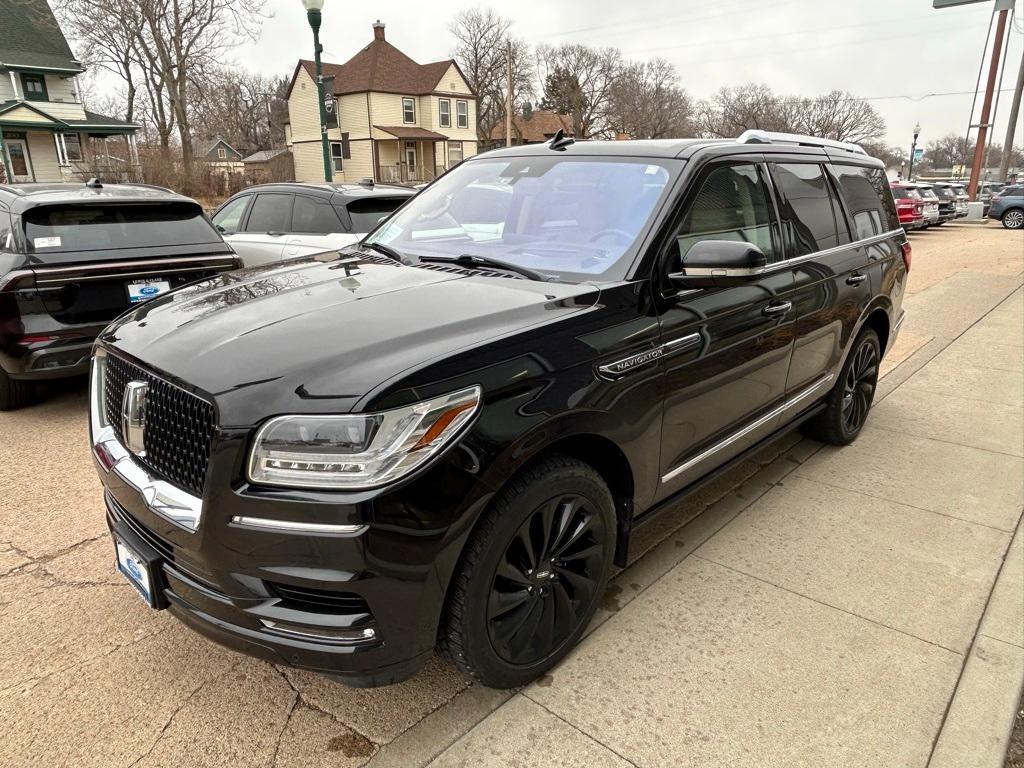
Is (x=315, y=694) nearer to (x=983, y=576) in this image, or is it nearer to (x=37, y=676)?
(x=37, y=676)

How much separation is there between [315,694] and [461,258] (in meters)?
1.80

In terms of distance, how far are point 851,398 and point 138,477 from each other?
4300mm

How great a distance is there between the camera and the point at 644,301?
2641mm

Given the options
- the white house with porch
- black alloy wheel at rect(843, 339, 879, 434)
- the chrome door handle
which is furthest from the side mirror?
the white house with porch

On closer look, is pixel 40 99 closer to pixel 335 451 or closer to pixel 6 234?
pixel 6 234

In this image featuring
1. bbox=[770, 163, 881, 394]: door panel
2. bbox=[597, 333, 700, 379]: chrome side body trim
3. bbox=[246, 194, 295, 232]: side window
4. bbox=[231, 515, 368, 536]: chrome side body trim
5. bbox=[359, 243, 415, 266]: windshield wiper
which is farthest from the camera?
bbox=[246, 194, 295, 232]: side window

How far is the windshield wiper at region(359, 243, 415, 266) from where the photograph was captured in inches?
125

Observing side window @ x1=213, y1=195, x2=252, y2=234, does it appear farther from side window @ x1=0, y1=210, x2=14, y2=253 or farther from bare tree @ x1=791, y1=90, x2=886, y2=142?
bare tree @ x1=791, y1=90, x2=886, y2=142

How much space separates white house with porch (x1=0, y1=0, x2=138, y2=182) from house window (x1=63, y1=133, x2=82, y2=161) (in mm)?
1186

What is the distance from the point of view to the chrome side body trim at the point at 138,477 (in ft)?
6.49

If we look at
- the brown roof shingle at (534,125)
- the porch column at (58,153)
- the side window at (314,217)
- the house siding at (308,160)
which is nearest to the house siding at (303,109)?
the house siding at (308,160)

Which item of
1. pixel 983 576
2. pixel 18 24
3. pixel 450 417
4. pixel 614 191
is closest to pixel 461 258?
pixel 614 191

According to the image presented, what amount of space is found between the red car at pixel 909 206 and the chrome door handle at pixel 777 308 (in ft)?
71.6

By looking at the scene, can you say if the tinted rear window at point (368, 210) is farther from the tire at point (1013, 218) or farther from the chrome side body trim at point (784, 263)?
the tire at point (1013, 218)
